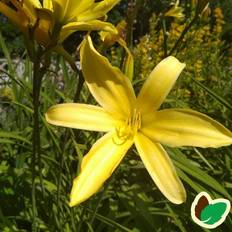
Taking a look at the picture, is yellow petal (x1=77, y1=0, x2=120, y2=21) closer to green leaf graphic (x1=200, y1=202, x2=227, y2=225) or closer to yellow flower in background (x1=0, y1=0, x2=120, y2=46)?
yellow flower in background (x1=0, y1=0, x2=120, y2=46)

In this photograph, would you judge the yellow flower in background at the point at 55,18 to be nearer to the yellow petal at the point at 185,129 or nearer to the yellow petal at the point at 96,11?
the yellow petal at the point at 96,11

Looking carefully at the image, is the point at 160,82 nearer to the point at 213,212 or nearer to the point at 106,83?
the point at 106,83

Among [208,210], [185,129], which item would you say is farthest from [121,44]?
[208,210]

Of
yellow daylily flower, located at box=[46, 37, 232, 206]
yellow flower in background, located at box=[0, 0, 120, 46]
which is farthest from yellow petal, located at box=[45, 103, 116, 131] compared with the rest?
yellow flower in background, located at box=[0, 0, 120, 46]

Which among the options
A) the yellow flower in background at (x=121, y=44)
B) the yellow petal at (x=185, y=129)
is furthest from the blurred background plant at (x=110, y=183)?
the yellow petal at (x=185, y=129)

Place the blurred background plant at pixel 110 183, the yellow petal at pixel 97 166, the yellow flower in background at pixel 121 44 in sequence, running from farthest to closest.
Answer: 1. the blurred background plant at pixel 110 183
2. the yellow flower in background at pixel 121 44
3. the yellow petal at pixel 97 166

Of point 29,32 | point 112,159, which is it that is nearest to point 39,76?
point 29,32
